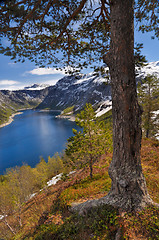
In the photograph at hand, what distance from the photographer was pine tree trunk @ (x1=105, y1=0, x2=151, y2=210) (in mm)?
2881

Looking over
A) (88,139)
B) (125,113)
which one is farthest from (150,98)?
(125,113)

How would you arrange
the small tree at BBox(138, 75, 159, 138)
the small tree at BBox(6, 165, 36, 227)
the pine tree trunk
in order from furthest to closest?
the small tree at BBox(6, 165, 36, 227) → the small tree at BBox(138, 75, 159, 138) → the pine tree trunk

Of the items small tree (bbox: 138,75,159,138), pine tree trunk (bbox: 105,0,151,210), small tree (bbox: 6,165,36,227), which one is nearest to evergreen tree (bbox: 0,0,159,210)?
pine tree trunk (bbox: 105,0,151,210)

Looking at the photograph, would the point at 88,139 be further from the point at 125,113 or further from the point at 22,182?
the point at 22,182

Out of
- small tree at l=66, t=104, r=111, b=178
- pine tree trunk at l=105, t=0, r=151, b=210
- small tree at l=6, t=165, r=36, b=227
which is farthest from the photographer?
small tree at l=6, t=165, r=36, b=227

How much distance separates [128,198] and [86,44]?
608 centimetres

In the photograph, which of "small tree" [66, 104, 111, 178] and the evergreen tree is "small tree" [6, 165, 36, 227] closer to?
"small tree" [66, 104, 111, 178]

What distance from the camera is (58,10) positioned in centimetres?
432

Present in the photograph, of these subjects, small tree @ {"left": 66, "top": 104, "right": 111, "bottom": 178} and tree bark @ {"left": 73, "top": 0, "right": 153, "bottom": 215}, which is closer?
tree bark @ {"left": 73, "top": 0, "right": 153, "bottom": 215}

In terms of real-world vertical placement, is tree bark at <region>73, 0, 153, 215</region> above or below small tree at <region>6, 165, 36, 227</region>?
above

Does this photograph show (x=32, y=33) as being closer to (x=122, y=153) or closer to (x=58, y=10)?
(x=58, y=10)

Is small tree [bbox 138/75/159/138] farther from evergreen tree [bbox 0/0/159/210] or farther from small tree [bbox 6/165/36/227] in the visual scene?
small tree [bbox 6/165/36/227]

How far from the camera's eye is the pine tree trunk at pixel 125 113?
2881mm

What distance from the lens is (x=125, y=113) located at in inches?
121
